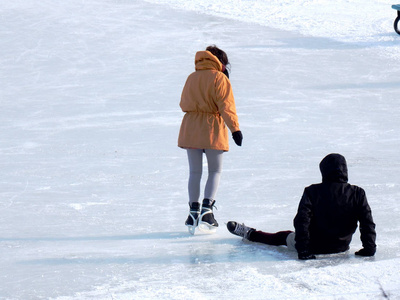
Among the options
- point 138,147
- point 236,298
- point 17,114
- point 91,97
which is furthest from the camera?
point 91,97

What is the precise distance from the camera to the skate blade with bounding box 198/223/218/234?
15.9 ft

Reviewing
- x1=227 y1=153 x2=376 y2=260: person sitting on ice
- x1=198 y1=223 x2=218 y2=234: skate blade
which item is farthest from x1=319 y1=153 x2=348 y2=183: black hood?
x1=198 y1=223 x2=218 y2=234: skate blade

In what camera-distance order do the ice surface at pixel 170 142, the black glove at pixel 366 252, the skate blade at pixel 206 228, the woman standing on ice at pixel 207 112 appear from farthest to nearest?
the skate blade at pixel 206 228
the woman standing on ice at pixel 207 112
the black glove at pixel 366 252
the ice surface at pixel 170 142

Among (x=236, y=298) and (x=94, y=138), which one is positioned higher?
(x=94, y=138)

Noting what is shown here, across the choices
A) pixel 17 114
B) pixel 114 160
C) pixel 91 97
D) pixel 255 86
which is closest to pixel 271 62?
pixel 255 86

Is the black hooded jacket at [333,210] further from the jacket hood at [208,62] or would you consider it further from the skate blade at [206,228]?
the jacket hood at [208,62]

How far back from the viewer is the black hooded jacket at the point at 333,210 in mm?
4160

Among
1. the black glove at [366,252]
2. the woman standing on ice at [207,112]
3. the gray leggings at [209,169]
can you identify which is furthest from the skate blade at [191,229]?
the black glove at [366,252]

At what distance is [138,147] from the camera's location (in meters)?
7.52

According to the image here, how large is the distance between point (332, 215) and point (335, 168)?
24 centimetres

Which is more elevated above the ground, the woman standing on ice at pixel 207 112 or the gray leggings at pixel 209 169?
the woman standing on ice at pixel 207 112

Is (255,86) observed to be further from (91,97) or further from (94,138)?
(94,138)

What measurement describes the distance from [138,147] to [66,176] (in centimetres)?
116

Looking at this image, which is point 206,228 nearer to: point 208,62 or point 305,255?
point 305,255
